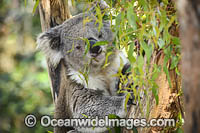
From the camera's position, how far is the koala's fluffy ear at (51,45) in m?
2.64

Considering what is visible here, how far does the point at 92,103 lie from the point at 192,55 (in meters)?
1.83

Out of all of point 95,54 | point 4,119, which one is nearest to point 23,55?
point 4,119

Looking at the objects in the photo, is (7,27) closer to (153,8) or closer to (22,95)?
(22,95)

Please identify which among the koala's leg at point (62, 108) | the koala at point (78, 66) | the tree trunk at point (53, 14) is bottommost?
the koala's leg at point (62, 108)

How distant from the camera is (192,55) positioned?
774mm

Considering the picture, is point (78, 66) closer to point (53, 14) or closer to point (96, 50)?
point (96, 50)

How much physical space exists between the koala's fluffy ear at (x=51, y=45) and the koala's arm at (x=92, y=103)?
332 mm

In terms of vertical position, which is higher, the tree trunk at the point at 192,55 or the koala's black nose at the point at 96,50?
the koala's black nose at the point at 96,50

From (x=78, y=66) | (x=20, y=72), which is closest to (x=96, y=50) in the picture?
(x=78, y=66)

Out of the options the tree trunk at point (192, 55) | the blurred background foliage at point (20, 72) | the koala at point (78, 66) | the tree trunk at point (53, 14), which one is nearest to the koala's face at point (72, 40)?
the koala at point (78, 66)

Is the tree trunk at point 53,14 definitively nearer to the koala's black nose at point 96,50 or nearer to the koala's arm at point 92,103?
the koala's arm at point 92,103

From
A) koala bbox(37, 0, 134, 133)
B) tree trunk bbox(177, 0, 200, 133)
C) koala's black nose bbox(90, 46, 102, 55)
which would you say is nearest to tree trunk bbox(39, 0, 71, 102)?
koala bbox(37, 0, 134, 133)

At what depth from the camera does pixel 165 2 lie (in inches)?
55.4

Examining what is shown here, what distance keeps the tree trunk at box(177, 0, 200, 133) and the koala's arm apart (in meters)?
1.48
